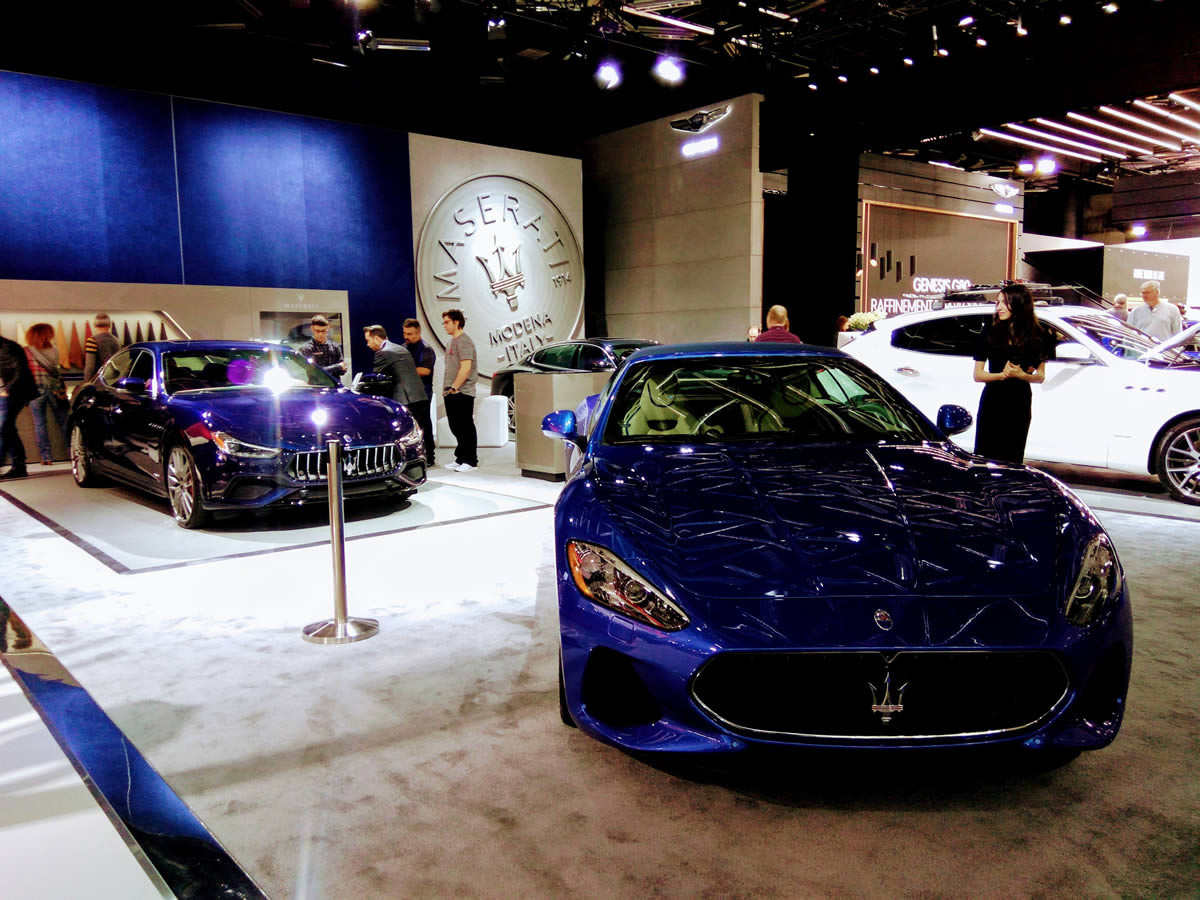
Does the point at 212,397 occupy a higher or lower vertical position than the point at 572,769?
higher

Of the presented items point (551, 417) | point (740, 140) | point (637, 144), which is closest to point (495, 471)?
point (551, 417)

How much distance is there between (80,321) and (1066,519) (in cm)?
1024

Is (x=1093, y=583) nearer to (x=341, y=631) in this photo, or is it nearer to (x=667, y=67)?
(x=341, y=631)

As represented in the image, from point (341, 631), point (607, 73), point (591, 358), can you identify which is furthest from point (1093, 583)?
point (607, 73)

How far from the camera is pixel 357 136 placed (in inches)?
449

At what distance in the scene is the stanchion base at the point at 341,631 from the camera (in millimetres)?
3459

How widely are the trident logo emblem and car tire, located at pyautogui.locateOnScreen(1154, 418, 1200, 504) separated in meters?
9.50

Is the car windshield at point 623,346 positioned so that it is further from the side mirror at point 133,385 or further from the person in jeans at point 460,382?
the side mirror at point 133,385

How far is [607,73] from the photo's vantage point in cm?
1085

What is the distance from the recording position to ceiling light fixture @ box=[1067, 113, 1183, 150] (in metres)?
13.6

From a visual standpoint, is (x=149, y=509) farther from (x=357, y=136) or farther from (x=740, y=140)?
(x=740, y=140)

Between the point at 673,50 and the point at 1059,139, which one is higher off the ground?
the point at 673,50

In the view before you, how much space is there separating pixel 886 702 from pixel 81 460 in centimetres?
767

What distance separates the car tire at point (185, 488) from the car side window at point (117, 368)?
4.75 ft
